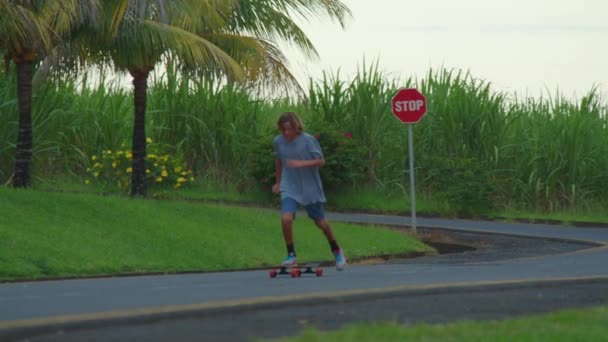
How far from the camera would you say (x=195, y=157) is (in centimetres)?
3619

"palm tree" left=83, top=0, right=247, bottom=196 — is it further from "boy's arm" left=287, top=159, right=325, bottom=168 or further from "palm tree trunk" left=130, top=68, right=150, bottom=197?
"boy's arm" left=287, top=159, right=325, bottom=168

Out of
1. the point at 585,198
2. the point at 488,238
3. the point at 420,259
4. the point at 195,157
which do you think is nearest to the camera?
the point at 420,259

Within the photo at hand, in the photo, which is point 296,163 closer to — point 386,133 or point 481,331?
point 481,331

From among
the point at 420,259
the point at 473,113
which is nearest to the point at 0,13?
the point at 420,259

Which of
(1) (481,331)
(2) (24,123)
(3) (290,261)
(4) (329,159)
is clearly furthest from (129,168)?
(1) (481,331)

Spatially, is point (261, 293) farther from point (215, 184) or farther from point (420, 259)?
point (215, 184)

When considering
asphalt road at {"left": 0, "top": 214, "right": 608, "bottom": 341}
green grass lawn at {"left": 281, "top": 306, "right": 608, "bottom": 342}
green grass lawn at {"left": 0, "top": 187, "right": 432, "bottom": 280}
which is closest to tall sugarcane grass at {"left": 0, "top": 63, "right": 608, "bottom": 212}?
green grass lawn at {"left": 0, "top": 187, "right": 432, "bottom": 280}

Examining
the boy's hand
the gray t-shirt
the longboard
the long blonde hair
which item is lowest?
the longboard

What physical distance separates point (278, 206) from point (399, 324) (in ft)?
80.7

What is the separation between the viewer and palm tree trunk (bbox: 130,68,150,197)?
27.0 meters

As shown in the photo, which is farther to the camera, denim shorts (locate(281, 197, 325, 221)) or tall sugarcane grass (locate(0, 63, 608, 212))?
tall sugarcane grass (locate(0, 63, 608, 212))

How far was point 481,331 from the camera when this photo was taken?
8.46 metres

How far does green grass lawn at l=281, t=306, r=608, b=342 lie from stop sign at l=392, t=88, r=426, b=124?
18655 millimetres

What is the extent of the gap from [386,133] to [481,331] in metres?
27.0
